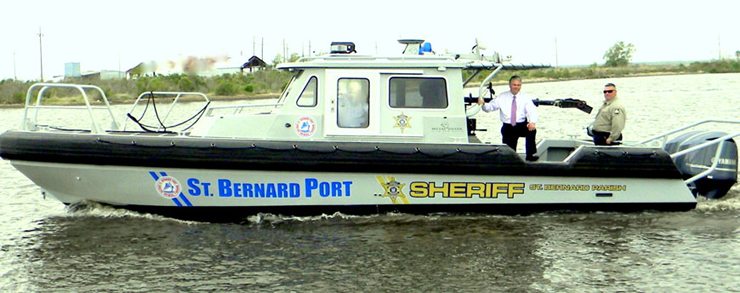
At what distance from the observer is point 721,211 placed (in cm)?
941

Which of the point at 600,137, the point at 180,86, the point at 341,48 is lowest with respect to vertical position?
the point at 600,137

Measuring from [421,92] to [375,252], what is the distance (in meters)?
2.20

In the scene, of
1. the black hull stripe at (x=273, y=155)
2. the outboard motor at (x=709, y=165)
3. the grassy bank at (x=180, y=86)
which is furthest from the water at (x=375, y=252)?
the grassy bank at (x=180, y=86)

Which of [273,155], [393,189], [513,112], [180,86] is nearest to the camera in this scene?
[273,155]

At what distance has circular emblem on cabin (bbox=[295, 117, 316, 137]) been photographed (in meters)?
8.98

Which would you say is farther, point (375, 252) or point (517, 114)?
point (517, 114)

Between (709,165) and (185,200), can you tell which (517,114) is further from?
(185,200)

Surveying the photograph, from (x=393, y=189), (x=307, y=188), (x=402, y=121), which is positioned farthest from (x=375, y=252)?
(x=402, y=121)

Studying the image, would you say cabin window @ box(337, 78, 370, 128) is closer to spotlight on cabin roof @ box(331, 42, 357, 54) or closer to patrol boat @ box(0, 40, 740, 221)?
patrol boat @ box(0, 40, 740, 221)

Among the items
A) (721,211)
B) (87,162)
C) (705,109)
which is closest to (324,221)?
(87,162)

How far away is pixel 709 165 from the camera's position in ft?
30.4

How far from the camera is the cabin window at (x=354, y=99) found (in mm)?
9055

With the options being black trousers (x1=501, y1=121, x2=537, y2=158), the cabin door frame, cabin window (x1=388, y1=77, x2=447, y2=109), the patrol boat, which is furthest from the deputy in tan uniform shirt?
the cabin door frame

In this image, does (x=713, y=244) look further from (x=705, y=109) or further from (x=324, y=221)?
(x=705, y=109)
